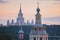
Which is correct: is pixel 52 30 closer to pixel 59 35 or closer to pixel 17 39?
pixel 59 35

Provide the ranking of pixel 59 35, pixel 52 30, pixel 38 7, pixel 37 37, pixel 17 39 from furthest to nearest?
pixel 52 30 < pixel 59 35 < pixel 17 39 < pixel 38 7 < pixel 37 37

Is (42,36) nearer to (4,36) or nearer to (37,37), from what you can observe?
(37,37)

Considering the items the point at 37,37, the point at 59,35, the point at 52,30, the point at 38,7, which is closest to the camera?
the point at 37,37

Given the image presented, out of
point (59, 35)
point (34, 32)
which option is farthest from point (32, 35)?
point (59, 35)

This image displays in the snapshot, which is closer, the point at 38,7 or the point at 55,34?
the point at 38,7

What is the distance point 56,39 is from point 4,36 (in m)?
5.38

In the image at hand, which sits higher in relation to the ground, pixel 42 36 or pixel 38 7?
pixel 38 7

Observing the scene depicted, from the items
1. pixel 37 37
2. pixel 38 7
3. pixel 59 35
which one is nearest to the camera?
pixel 37 37

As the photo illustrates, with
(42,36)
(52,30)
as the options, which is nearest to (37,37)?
(42,36)

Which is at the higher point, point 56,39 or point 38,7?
point 38,7

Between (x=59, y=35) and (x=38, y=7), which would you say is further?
(x=59, y=35)

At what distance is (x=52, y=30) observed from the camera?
70.9 feet

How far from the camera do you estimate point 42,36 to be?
1241 centimetres

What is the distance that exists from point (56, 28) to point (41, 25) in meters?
9.40
